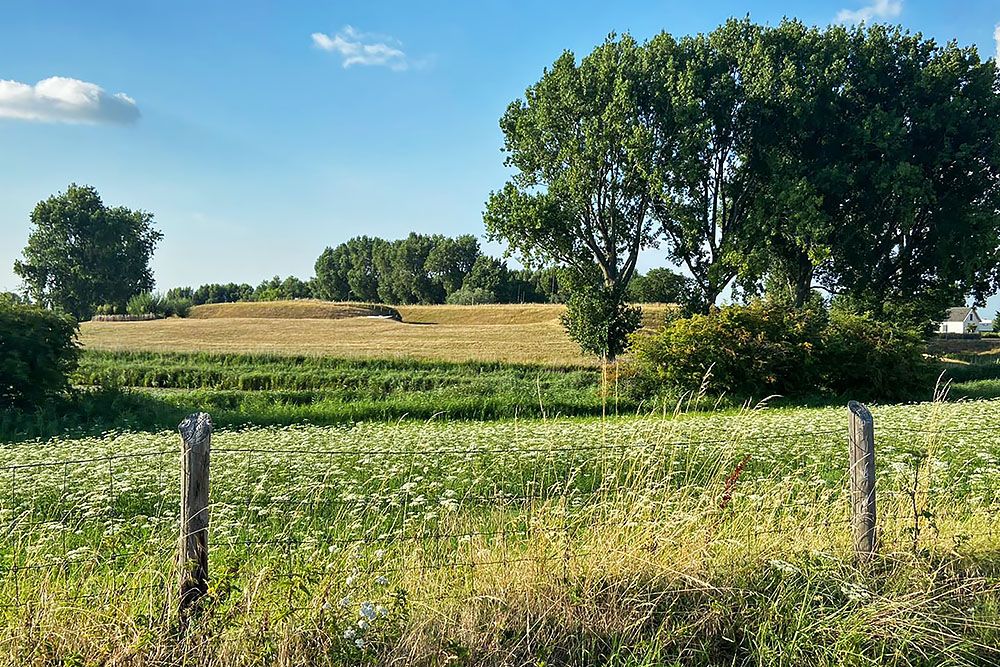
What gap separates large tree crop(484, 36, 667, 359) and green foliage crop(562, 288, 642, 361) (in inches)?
1.8

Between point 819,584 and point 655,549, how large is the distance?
951 millimetres

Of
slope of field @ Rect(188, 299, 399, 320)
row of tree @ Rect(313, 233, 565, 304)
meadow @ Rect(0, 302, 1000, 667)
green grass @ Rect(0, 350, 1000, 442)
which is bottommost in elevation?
green grass @ Rect(0, 350, 1000, 442)

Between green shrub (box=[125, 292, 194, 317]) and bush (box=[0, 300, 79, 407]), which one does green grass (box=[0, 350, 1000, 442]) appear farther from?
green shrub (box=[125, 292, 194, 317])

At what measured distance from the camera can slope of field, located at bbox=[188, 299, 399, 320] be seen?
58281 millimetres

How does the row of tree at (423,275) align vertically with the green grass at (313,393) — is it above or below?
above

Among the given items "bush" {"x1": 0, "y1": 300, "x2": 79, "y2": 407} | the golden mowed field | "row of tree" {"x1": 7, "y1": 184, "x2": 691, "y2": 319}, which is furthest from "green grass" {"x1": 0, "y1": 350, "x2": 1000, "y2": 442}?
"row of tree" {"x1": 7, "y1": 184, "x2": 691, "y2": 319}

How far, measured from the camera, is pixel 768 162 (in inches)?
1240

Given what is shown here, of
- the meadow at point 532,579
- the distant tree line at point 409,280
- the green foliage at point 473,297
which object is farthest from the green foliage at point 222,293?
the meadow at point 532,579

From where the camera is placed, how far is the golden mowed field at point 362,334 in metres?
32.6

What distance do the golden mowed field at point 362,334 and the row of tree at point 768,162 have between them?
549cm

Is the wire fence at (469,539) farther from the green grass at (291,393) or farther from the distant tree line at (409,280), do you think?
the distant tree line at (409,280)

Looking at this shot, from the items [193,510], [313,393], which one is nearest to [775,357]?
[313,393]

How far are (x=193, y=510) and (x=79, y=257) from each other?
291 ft

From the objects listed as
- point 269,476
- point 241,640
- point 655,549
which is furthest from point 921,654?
point 269,476
